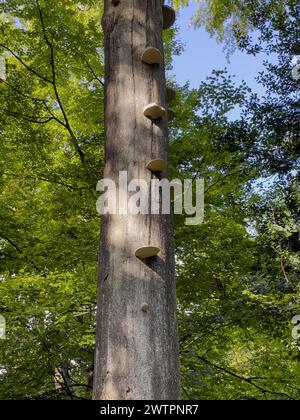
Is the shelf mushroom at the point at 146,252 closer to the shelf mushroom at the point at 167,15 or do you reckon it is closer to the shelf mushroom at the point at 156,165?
the shelf mushroom at the point at 156,165

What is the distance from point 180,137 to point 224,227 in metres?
Result: 1.53

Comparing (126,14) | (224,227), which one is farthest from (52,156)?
(126,14)

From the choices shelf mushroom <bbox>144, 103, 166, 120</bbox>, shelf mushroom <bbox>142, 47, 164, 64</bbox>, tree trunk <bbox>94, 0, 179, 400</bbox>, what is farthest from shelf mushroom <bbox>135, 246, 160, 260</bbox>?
shelf mushroom <bbox>142, 47, 164, 64</bbox>

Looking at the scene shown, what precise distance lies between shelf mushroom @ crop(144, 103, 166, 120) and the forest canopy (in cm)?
277

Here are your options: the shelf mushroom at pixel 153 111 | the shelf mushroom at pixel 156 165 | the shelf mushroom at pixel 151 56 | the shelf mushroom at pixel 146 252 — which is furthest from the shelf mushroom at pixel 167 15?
the shelf mushroom at pixel 146 252

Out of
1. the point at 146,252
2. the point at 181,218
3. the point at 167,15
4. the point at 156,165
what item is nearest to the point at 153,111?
the point at 156,165

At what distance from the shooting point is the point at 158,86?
2.34 meters

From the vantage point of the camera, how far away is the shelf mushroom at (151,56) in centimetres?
229

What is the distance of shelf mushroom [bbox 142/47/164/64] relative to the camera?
2293mm

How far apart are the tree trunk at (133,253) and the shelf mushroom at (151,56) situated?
33 millimetres

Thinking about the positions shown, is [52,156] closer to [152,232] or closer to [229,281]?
[229,281]

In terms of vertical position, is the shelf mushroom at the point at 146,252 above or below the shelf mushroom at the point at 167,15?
below

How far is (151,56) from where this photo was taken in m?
2.32

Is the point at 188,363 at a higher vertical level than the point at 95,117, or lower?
lower
